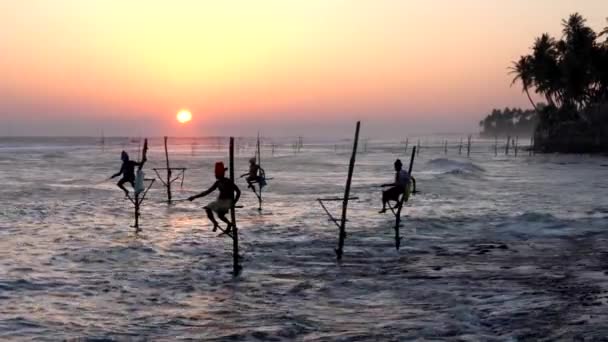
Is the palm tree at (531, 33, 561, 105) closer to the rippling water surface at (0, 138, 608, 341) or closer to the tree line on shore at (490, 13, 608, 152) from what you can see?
the tree line on shore at (490, 13, 608, 152)

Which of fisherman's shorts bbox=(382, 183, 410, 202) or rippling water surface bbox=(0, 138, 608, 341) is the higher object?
fisherman's shorts bbox=(382, 183, 410, 202)

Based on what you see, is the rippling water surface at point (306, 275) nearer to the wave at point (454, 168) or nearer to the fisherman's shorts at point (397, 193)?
the fisherman's shorts at point (397, 193)

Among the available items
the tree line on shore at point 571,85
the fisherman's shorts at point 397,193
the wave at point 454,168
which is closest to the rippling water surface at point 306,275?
the fisherman's shorts at point 397,193

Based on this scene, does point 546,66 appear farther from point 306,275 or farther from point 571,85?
point 306,275

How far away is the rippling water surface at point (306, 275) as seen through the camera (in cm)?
902

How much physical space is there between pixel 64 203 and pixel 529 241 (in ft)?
63.8

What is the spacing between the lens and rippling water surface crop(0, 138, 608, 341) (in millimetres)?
9021

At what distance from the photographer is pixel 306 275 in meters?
12.5

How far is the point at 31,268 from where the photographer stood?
1286cm

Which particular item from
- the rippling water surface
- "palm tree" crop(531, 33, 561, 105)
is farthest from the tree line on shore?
the rippling water surface

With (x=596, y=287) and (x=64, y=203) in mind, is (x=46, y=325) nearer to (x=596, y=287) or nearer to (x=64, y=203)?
(x=596, y=287)

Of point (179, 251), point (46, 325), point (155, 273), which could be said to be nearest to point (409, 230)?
point (179, 251)

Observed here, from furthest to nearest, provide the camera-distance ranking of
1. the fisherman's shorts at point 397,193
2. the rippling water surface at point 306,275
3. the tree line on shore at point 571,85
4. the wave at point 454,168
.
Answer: the tree line on shore at point 571,85
the wave at point 454,168
the fisherman's shorts at point 397,193
the rippling water surface at point 306,275

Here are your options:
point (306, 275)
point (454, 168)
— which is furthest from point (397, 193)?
point (454, 168)
